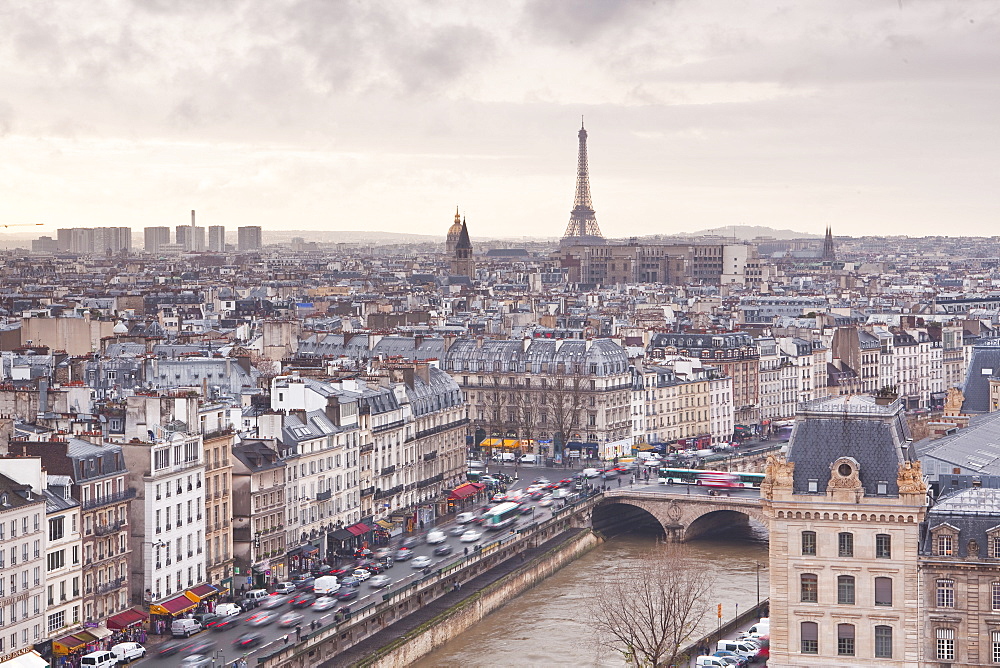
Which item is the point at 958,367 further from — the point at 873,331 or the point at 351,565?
the point at 351,565

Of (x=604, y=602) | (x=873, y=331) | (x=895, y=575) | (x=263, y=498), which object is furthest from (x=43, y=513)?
(x=873, y=331)

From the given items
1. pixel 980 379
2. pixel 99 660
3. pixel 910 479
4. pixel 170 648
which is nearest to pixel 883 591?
pixel 910 479

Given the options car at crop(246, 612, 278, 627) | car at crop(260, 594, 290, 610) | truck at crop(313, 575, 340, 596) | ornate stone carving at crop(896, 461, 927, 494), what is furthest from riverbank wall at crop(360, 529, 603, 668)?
ornate stone carving at crop(896, 461, 927, 494)

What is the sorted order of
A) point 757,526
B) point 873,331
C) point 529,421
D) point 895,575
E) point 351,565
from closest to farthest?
point 895,575
point 351,565
point 757,526
point 529,421
point 873,331

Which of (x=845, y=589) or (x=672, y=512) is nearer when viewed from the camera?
(x=845, y=589)

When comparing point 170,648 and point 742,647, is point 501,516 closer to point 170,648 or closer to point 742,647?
point 742,647

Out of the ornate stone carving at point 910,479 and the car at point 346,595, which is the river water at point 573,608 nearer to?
the car at point 346,595

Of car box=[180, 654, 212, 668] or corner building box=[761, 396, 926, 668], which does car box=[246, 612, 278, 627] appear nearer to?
car box=[180, 654, 212, 668]
